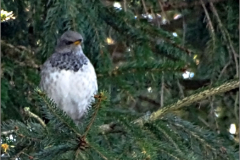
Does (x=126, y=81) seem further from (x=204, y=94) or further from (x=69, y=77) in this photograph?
(x=204, y=94)

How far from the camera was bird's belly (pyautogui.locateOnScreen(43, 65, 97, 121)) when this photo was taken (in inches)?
134

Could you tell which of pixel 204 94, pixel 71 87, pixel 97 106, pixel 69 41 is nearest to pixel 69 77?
pixel 71 87

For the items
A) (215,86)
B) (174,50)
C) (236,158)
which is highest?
(174,50)

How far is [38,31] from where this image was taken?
3631 mm

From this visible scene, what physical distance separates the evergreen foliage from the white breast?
9 centimetres

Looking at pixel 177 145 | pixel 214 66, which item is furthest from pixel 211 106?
pixel 177 145

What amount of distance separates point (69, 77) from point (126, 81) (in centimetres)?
50

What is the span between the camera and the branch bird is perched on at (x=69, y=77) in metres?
3.42

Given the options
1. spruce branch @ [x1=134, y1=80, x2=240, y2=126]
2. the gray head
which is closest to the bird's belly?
the gray head

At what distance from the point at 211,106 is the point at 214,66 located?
29 centimetres

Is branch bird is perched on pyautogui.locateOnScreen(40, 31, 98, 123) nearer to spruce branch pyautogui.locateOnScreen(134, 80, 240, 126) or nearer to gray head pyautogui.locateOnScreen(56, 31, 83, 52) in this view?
gray head pyautogui.locateOnScreen(56, 31, 83, 52)

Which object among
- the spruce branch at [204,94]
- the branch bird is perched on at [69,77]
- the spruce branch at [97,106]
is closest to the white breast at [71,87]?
the branch bird is perched on at [69,77]

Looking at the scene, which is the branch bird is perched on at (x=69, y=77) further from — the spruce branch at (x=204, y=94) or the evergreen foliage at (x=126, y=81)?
the spruce branch at (x=204, y=94)

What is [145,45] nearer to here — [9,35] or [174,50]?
[174,50]
